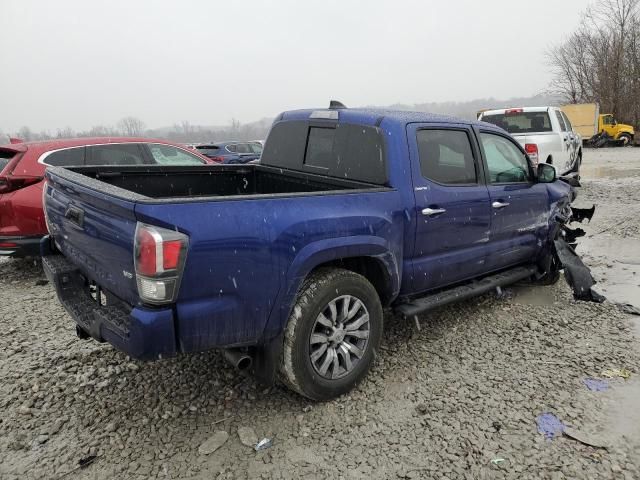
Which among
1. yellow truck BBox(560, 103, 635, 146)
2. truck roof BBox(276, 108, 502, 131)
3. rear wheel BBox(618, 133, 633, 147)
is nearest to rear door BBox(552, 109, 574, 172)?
truck roof BBox(276, 108, 502, 131)

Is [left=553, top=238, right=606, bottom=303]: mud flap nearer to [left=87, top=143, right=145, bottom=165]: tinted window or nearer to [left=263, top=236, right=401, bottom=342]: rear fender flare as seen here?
[left=263, top=236, right=401, bottom=342]: rear fender flare

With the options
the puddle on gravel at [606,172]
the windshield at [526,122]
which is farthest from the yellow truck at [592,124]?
the windshield at [526,122]

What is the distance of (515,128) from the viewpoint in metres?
11.1

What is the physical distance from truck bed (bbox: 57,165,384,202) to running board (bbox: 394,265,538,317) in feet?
3.12

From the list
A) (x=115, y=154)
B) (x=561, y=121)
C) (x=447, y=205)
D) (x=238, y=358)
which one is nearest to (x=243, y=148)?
(x=561, y=121)

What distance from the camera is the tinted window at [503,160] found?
14.2 ft

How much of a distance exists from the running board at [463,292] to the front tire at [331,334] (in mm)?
404

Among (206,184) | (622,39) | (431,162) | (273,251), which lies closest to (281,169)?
(206,184)

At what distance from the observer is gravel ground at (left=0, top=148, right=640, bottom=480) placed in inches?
103

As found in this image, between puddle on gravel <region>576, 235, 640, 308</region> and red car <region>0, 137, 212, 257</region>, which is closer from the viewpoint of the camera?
puddle on gravel <region>576, 235, 640, 308</region>

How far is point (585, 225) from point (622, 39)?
41186 millimetres

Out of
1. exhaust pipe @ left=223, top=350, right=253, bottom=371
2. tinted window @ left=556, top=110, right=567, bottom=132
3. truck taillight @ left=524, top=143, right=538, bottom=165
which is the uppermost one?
Answer: tinted window @ left=556, top=110, right=567, bottom=132

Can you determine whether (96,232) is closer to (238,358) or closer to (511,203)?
(238,358)

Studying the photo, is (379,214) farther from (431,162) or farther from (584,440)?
(584,440)
